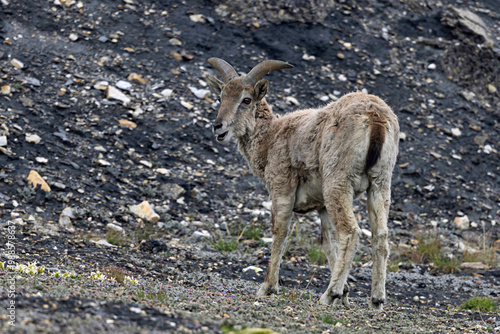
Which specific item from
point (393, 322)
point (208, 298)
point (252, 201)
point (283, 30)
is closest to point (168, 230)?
point (252, 201)

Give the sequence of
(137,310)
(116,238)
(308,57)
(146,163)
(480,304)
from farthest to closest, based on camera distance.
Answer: (308,57) → (146,163) → (116,238) → (480,304) → (137,310)

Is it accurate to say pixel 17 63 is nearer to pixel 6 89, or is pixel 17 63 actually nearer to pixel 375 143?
pixel 6 89

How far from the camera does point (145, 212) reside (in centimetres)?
1128

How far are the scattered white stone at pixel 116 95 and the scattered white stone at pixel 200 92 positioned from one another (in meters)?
1.70

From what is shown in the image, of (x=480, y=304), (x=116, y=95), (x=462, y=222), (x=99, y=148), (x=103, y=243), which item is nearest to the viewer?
(x=480, y=304)

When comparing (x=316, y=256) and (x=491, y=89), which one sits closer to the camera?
(x=316, y=256)

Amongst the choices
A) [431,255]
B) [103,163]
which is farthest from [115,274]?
[431,255]

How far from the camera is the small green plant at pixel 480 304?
27.9ft

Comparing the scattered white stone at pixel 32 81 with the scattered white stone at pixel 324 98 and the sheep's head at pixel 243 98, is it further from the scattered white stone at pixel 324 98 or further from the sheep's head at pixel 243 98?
the scattered white stone at pixel 324 98

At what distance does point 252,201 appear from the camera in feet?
40.9

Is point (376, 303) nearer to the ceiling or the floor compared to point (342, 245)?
nearer to the floor

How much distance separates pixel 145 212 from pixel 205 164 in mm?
2318

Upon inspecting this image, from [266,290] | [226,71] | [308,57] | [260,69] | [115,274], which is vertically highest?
[260,69]

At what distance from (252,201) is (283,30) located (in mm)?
6362
